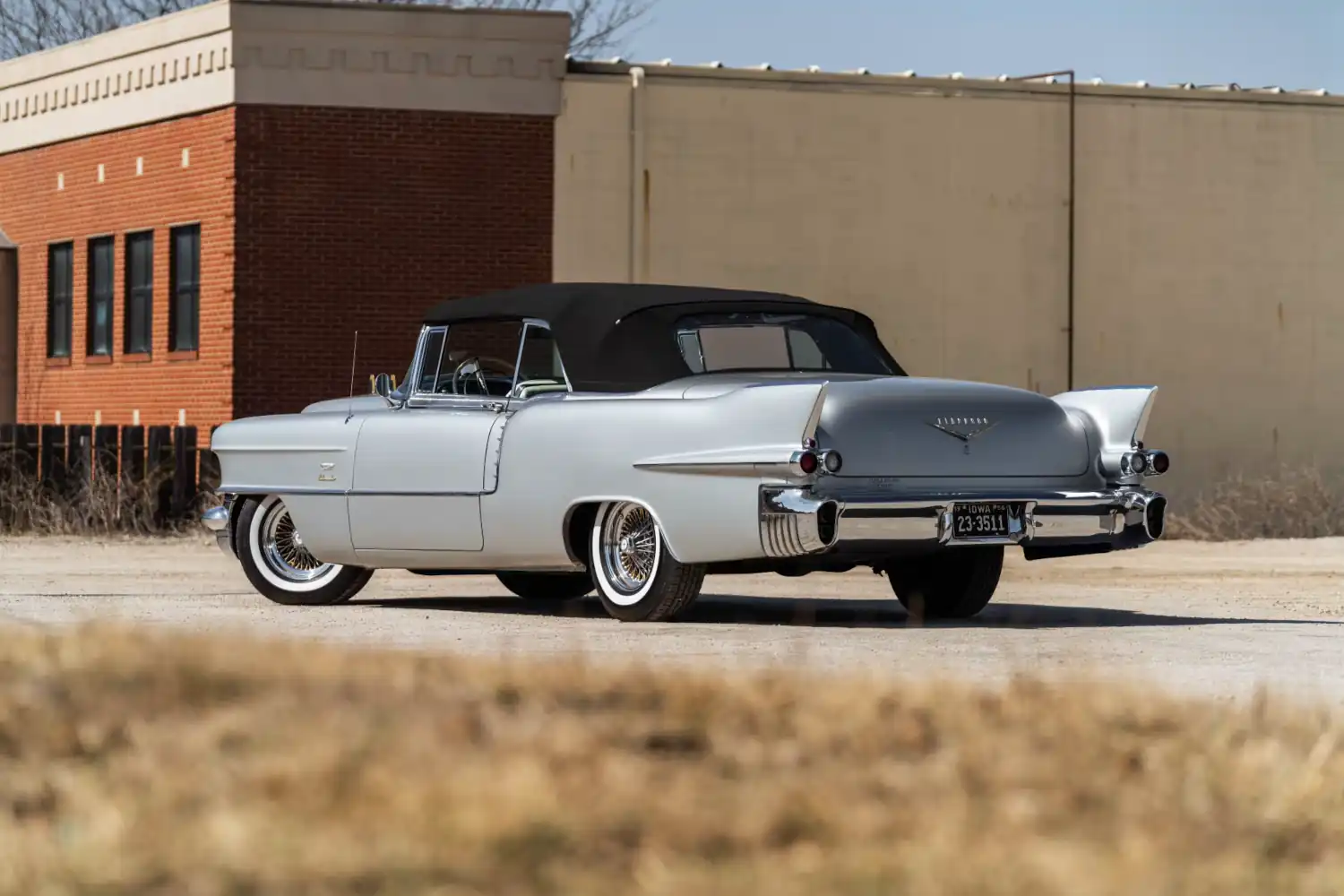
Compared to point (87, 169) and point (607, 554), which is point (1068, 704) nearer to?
point (607, 554)

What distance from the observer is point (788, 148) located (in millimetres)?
25328

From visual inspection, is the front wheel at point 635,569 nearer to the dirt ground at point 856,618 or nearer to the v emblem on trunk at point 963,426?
the dirt ground at point 856,618

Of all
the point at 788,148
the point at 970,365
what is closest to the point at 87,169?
the point at 788,148

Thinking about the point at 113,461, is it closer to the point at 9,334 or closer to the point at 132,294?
the point at 132,294

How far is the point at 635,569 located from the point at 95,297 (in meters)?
17.4

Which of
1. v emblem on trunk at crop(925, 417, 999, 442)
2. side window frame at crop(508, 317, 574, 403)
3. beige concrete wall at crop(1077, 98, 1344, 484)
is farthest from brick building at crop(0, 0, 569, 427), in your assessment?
v emblem on trunk at crop(925, 417, 999, 442)

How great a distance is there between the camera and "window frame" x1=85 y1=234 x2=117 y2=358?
2736 centimetres

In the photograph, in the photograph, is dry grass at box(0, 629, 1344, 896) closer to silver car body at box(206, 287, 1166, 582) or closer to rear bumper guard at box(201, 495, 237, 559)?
silver car body at box(206, 287, 1166, 582)

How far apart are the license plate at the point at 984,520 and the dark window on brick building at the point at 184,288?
595 inches

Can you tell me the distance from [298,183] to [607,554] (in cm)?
1324

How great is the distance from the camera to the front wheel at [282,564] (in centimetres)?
1330

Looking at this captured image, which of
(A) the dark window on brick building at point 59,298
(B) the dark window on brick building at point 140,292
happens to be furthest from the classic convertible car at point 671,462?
(A) the dark window on brick building at point 59,298

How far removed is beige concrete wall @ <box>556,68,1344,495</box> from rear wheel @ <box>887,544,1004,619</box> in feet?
39.9

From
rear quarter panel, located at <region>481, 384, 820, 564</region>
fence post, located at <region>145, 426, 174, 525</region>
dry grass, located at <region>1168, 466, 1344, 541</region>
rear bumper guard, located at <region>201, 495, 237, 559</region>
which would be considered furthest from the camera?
dry grass, located at <region>1168, 466, 1344, 541</region>
